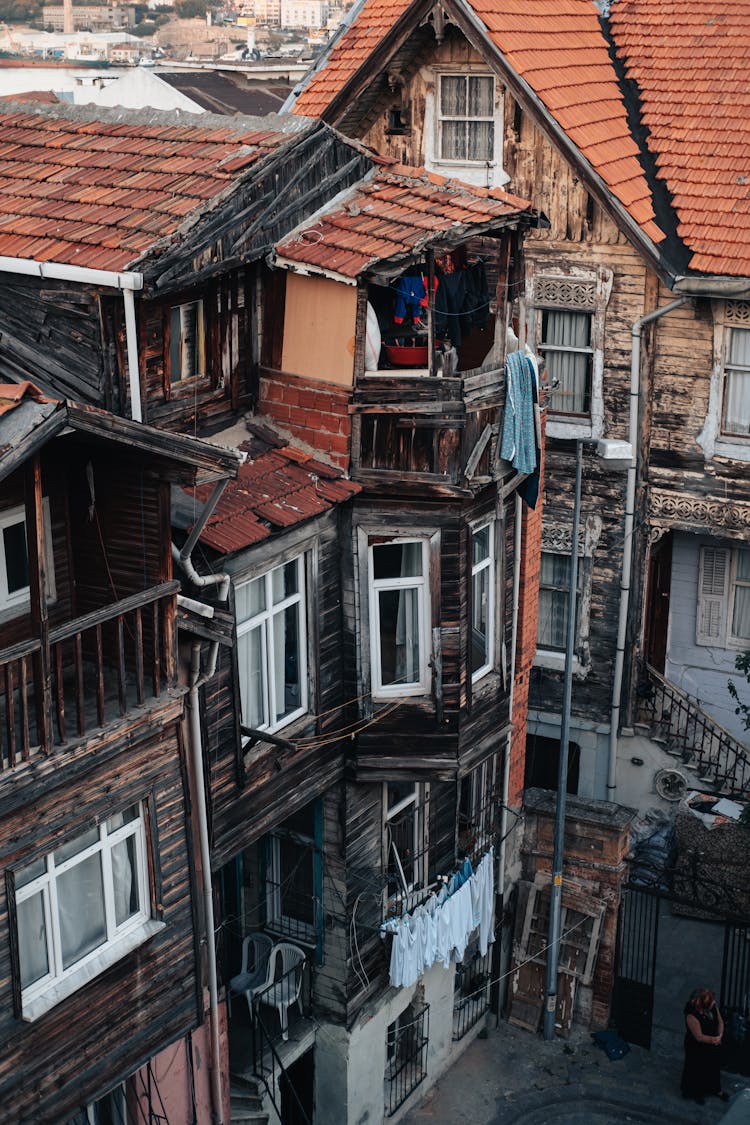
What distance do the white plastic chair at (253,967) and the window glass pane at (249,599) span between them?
15.2ft

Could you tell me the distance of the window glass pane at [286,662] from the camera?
648 inches

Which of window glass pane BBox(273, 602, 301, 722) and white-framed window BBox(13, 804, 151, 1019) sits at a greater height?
window glass pane BBox(273, 602, 301, 722)

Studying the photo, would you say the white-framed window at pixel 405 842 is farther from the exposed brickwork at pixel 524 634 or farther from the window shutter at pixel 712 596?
the window shutter at pixel 712 596

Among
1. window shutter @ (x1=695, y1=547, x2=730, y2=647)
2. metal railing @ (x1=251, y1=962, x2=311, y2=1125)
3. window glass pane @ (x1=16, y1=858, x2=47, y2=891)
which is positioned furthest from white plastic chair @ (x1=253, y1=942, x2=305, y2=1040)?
window shutter @ (x1=695, y1=547, x2=730, y2=647)

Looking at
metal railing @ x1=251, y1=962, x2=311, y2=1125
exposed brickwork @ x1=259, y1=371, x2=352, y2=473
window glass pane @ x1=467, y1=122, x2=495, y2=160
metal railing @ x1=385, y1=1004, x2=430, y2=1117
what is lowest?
metal railing @ x1=385, y1=1004, x2=430, y2=1117

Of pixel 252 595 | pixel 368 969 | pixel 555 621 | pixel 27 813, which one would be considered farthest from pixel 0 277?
pixel 555 621

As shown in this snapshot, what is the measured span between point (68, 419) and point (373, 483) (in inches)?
231

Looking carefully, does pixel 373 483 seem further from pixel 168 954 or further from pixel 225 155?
pixel 168 954

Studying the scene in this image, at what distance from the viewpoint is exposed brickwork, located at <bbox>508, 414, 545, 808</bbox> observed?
66.6ft

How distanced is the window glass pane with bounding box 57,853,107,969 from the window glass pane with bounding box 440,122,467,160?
46.0ft

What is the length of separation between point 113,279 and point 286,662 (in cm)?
490

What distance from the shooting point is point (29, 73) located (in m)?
55.7

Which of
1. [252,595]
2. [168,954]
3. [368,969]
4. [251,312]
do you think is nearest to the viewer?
[168,954]

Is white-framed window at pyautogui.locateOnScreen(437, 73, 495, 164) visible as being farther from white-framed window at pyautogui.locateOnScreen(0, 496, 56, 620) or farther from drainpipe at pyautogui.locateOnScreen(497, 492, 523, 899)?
white-framed window at pyautogui.locateOnScreen(0, 496, 56, 620)
